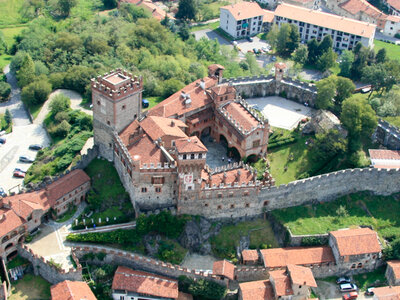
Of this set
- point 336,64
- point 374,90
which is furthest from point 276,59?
point 374,90

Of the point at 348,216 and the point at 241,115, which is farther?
the point at 241,115

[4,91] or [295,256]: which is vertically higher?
[4,91]

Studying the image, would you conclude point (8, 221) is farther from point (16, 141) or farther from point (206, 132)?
point (206, 132)

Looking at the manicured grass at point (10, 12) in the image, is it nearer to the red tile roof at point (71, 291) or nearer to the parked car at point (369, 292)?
the red tile roof at point (71, 291)

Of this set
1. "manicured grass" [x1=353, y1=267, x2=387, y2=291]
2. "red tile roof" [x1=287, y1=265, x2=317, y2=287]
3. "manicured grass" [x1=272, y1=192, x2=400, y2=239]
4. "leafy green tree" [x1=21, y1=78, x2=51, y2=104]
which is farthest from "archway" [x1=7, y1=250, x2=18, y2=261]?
"manicured grass" [x1=353, y1=267, x2=387, y2=291]

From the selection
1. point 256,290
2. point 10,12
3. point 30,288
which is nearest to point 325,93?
point 256,290

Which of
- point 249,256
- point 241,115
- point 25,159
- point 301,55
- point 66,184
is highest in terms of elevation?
point 241,115

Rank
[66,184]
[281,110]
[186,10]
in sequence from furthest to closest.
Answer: [186,10], [281,110], [66,184]
